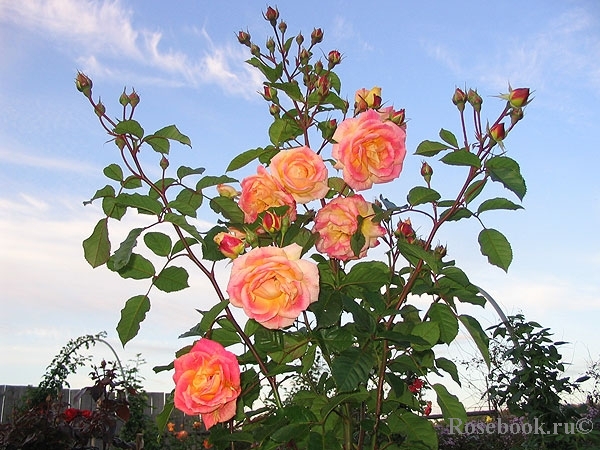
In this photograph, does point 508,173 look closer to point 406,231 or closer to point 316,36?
point 406,231

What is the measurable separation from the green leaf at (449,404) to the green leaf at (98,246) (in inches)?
32.3

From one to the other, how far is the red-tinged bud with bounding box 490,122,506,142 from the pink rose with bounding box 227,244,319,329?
47cm

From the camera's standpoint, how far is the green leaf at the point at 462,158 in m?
1.24

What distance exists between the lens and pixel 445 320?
138 cm

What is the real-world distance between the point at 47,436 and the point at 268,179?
2.50m

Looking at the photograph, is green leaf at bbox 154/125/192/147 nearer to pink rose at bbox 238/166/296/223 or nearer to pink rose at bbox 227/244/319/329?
pink rose at bbox 238/166/296/223

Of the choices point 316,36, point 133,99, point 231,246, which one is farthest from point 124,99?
point 316,36

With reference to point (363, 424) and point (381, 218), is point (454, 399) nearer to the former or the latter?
point (363, 424)

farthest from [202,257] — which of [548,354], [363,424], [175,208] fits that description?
[548,354]

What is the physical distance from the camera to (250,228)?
1317 millimetres

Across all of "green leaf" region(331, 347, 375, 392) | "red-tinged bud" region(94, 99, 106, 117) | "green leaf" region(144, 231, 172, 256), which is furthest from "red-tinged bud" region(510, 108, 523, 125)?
"red-tinged bud" region(94, 99, 106, 117)

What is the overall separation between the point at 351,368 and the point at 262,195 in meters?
0.43

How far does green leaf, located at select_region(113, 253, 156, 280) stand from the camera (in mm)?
1384

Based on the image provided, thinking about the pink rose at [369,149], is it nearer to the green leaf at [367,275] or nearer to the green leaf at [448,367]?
the green leaf at [367,275]
